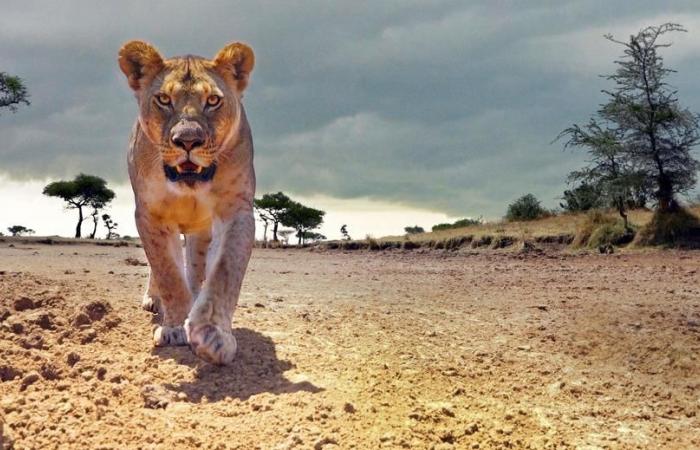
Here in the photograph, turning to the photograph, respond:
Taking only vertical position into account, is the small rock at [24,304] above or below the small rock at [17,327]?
above

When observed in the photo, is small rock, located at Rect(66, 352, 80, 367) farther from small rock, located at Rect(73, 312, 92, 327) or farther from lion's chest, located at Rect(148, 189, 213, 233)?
lion's chest, located at Rect(148, 189, 213, 233)

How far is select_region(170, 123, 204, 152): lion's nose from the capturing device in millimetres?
4020

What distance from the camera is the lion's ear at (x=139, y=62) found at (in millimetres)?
4652

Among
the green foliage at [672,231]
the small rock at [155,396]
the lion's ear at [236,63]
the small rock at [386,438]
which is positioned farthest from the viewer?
the green foliage at [672,231]

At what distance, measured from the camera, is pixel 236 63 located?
16.0ft

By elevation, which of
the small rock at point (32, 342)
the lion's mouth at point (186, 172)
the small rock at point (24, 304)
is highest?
the lion's mouth at point (186, 172)

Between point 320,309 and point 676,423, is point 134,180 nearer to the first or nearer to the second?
point 320,309

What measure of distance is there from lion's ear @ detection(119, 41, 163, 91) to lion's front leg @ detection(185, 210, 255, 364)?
1.09 meters

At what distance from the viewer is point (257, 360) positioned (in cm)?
453

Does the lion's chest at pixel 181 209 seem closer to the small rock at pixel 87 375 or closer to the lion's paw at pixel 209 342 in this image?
the lion's paw at pixel 209 342

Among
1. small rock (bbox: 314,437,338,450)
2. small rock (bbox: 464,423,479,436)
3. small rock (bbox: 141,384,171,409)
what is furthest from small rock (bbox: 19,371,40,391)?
small rock (bbox: 464,423,479,436)

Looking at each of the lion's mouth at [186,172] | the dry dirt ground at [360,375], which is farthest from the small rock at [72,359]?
the lion's mouth at [186,172]

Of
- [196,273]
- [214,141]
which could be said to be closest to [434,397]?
[214,141]

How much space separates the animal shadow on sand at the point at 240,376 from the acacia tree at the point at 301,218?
139 feet
